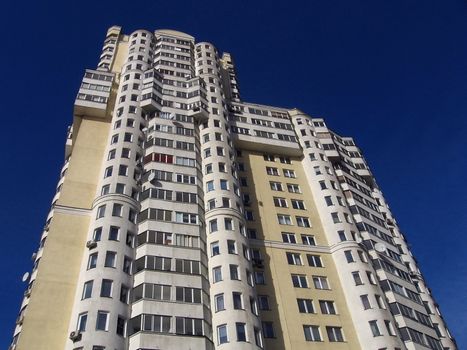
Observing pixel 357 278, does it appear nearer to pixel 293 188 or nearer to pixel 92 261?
pixel 293 188

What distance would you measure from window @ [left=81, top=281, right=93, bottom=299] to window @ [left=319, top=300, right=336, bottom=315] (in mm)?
24312

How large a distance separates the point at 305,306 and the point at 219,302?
10.4 m

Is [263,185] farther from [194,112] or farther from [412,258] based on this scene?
[412,258]

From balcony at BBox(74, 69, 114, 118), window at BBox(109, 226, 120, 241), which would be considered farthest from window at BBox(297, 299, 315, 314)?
balcony at BBox(74, 69, 114, 118)

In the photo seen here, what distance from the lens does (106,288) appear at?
3984 centimetres

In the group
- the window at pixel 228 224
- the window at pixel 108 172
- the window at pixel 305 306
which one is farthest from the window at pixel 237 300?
the window at pixel 108 172

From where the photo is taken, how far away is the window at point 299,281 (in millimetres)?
49844

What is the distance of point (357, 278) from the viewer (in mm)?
50750

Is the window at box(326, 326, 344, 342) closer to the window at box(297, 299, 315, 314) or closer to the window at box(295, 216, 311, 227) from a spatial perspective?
the window at box(297, 299, 315, 314)

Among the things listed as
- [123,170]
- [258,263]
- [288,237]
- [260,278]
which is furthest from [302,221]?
[123,170]

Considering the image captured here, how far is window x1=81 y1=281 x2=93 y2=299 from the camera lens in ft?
127

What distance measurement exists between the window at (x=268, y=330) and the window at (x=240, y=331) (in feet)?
13.3

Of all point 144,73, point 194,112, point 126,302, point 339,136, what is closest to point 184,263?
point 126,302

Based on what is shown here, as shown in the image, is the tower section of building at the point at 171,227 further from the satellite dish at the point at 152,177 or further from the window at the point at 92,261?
the window at the point at 92,261
